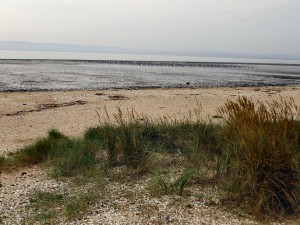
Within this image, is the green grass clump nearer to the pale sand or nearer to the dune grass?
the dune grass

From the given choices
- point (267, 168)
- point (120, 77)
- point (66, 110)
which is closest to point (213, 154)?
point (267, 168)

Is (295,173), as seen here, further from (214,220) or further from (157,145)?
(157,145)

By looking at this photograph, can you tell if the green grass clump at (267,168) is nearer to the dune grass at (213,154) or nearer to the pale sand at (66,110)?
the dune grass at (213,154)

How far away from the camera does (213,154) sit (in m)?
6.35

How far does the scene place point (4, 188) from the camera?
545 centimetres

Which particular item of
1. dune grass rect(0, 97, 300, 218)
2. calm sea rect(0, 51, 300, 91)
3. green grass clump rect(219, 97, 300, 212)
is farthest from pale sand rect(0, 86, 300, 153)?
calm sea rect(0, 51, 300, 91)

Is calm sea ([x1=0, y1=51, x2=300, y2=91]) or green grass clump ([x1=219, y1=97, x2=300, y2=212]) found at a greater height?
green grass clump ([x1=219, y1=97, x2=300, y2=212])

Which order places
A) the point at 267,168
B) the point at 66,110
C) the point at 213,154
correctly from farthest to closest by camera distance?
the point at 66,110 → the point at 213,154 → the point at 267,168

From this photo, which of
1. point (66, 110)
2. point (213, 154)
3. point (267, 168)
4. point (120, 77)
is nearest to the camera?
point (267, 168)

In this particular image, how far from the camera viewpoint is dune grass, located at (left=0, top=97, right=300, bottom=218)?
15.1 ft

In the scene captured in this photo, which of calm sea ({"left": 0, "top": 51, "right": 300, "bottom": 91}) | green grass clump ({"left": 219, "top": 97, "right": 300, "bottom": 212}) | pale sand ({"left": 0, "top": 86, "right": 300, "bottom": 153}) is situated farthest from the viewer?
calm sea ({"left": 0, "top": 51, "right": 300, "bottom": 91})

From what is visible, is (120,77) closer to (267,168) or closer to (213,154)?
(213,154)

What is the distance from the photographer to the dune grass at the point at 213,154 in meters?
4.59

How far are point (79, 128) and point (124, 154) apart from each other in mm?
5115
